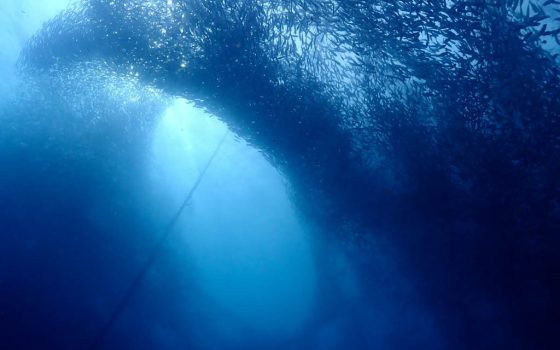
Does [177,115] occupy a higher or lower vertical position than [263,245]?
higher

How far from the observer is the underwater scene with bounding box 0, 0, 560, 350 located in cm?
580

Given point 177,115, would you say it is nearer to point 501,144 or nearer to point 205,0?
point 205,0

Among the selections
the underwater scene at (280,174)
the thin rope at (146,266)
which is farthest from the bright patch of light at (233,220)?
the thin rope at (146,266)

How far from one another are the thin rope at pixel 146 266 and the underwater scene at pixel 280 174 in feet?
0.20

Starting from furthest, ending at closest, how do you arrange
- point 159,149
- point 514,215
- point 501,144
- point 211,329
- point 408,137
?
point 159,149 → point 211,329 → point 408,137 → point 514,215 → point 501,144

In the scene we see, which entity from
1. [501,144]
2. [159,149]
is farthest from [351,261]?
[159,149]

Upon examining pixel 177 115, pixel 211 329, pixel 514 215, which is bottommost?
A: pixel 211 329

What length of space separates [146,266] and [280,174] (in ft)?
22.9

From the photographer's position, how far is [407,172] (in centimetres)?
734

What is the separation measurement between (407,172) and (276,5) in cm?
468

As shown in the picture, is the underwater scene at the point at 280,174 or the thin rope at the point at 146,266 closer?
the underwater scene at the point at 280,174

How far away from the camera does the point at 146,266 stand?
1298cm

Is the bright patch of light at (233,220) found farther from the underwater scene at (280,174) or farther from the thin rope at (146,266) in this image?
the thin rope at (146,266)

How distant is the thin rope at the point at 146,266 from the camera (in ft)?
37.8
